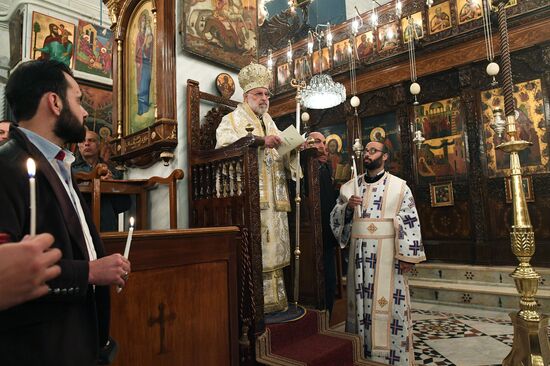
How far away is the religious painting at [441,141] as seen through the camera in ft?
24.7

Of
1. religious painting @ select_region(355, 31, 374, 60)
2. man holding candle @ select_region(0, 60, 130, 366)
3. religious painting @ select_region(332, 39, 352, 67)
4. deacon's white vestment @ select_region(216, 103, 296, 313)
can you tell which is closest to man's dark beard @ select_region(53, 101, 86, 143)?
man holding candle @ select_region(0, 60, 130, 366)

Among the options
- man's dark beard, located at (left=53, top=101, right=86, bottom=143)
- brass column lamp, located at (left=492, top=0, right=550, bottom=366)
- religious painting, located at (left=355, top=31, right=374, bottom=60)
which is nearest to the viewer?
man's dark beard, located at (left=53, top=101, right=86, bottom=143)

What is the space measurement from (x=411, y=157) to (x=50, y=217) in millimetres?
7952

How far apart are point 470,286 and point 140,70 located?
614 cm

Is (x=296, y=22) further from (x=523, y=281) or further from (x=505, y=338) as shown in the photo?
(x=523, y=281)

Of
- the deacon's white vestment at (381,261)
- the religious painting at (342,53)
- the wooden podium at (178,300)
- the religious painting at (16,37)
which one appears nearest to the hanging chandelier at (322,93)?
the religious painting at (342,53)

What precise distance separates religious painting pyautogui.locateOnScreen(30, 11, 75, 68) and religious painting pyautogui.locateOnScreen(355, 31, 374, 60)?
269 inches

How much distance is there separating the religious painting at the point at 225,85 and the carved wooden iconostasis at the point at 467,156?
548 centimetres

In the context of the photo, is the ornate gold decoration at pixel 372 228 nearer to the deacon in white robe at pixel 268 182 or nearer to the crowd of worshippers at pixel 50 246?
the deacon in white robe at pixel 268 182

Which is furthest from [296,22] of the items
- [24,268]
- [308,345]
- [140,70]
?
[24,268]

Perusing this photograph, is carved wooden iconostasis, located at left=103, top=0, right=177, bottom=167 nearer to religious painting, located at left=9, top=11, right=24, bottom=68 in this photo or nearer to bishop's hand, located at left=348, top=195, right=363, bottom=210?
bishop's hand, located at left=348, top=195, right=363, bottom=210

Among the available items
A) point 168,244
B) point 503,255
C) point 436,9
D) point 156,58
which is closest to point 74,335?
point 168,244

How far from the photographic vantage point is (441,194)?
7637 millimetres

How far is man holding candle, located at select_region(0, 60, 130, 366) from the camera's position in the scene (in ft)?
3.09
